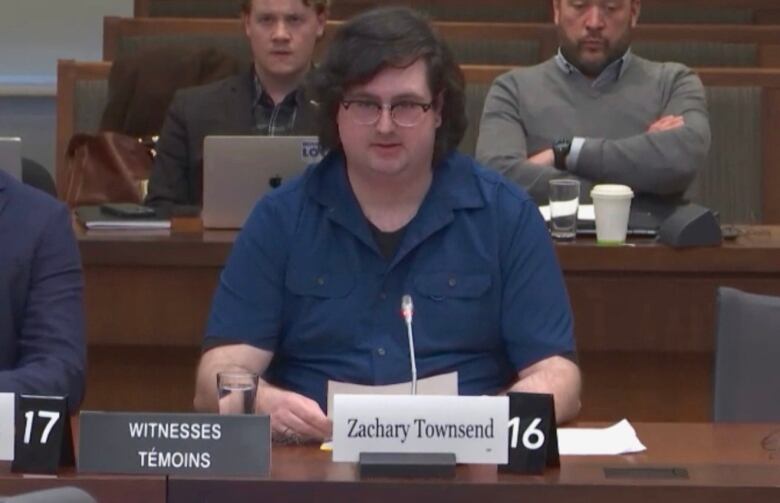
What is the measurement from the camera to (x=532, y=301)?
106 inches

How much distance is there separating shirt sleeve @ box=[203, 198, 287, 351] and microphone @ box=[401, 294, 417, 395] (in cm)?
21

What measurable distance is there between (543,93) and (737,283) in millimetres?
1097

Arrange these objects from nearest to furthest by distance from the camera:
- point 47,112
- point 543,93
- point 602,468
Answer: point 602,468
point 543,93
point 47,112

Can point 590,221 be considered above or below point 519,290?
above

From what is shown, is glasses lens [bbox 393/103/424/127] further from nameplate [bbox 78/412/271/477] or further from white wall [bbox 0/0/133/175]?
white wall [bbox 0/0/133/175]

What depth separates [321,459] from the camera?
2.15 metres

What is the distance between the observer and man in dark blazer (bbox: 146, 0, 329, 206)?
4500 mm

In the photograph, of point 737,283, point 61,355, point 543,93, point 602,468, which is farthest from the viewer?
point 543,93

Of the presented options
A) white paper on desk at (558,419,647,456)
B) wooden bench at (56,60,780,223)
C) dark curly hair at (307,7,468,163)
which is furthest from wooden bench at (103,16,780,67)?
white paper on desk at (558,419,647,456)

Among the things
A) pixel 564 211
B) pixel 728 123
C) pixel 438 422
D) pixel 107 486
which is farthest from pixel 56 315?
pixel 728 123

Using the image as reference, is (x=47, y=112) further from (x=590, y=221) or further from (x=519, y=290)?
(x=519, y=290)

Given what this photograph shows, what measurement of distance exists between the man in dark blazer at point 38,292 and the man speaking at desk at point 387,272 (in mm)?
218

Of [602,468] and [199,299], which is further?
[199,299]

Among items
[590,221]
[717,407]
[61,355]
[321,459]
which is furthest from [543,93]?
[321,459]
